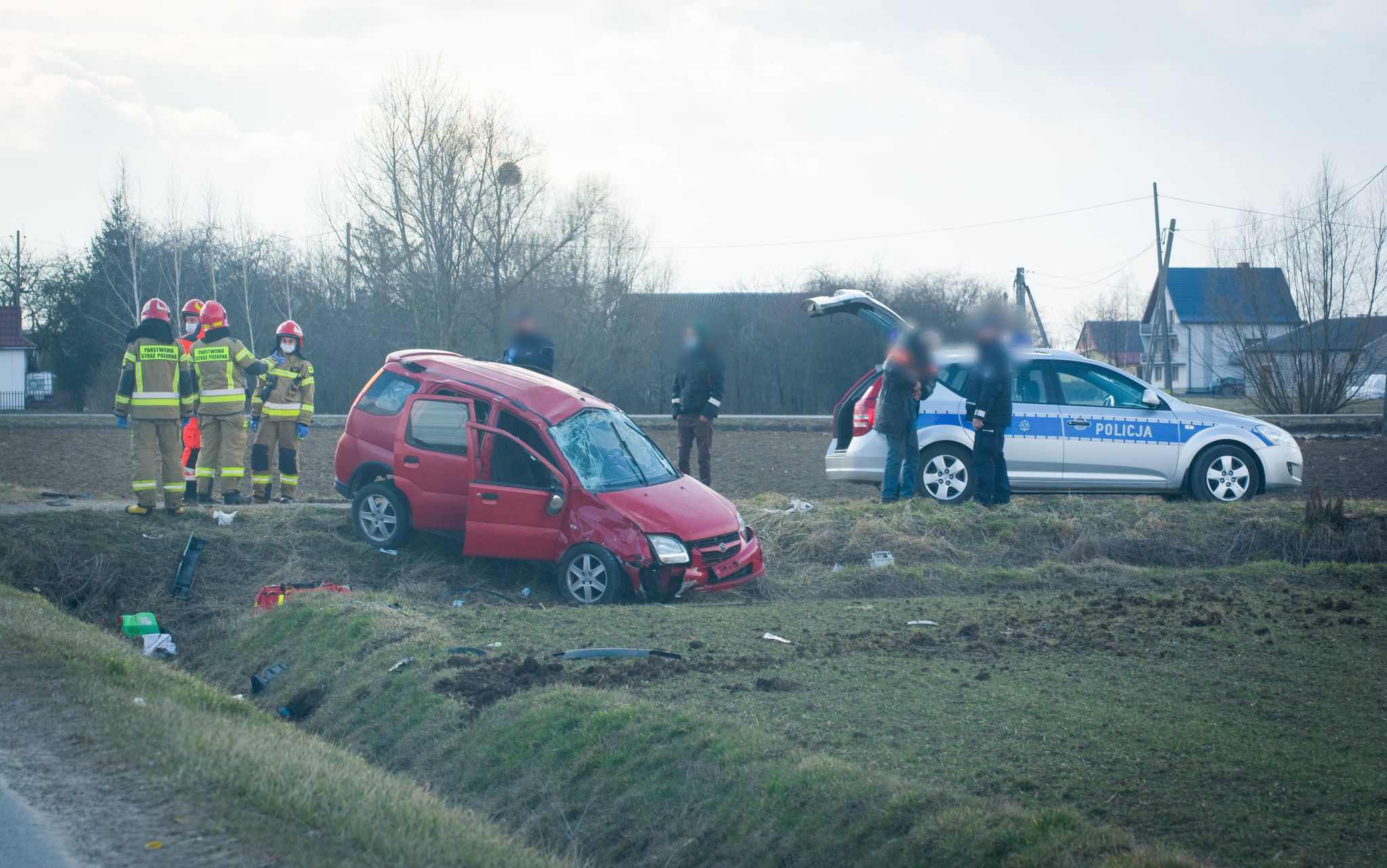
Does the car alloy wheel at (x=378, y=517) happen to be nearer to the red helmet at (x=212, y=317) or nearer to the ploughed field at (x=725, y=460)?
the red helmet at (x=212, y=317)

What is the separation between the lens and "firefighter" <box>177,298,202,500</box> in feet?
41.5

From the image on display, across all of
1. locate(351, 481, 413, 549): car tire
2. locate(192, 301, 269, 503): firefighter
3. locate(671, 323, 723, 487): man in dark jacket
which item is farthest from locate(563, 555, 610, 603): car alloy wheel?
locate(192, 301, 269, 503): firefighter

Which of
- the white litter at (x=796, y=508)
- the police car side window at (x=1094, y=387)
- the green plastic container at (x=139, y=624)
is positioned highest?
the police car side window at (x=1094, y=387)

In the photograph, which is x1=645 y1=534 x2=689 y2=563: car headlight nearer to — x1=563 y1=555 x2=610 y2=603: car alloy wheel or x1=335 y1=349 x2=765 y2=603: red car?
x1=335 y1=349 x2=765 y2=603: red car

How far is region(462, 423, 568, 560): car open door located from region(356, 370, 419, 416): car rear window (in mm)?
1153

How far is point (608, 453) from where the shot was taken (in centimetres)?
1012

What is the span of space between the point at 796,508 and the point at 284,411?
6150 mm

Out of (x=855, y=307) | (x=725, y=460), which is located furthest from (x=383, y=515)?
(x=725, y=460)

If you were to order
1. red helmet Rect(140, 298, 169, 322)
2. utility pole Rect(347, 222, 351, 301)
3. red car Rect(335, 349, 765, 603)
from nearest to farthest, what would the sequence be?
red car Rect(335, 349, 765, 603) < red helmet Rect(140, 298, 169, 322) < utility pole Rect(347, 222, 351, 301)

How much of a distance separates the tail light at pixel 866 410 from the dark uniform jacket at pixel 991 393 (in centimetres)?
110

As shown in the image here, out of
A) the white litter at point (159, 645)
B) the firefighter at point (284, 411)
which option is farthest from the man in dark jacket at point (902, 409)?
the white litter at point (159, 645)

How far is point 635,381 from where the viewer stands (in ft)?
123

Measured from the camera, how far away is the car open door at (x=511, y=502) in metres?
9.56

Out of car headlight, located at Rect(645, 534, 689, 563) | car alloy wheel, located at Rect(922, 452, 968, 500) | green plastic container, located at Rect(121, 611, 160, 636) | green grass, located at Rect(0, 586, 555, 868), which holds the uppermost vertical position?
car alloy wheel, located at Rect(922, 452, 968, 500)
